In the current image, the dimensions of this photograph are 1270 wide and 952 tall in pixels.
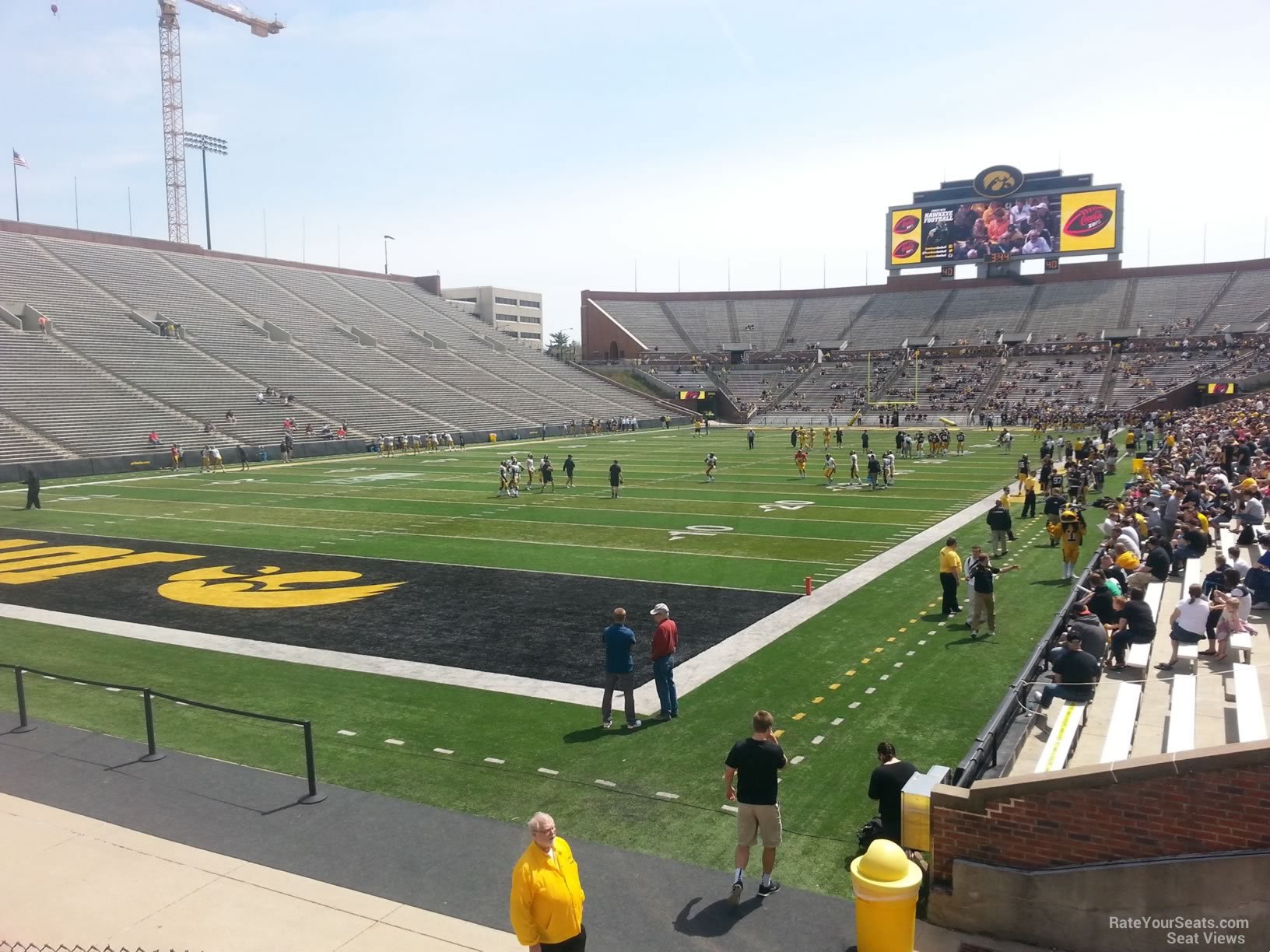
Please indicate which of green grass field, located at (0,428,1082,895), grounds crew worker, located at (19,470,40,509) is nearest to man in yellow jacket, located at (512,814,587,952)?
green grass field, located at (0,428,1082,895)

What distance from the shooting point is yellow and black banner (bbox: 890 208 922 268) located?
80188 mm

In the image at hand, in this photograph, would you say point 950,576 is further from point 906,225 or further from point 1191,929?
point 906,225

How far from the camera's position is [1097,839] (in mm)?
5629

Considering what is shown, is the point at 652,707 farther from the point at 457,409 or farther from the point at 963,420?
the point at 963,420

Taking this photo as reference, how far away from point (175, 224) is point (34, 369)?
5282cm

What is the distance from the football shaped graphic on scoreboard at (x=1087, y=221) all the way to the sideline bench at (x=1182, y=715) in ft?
248

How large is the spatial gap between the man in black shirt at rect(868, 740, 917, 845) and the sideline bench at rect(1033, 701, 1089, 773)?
4.59 feet

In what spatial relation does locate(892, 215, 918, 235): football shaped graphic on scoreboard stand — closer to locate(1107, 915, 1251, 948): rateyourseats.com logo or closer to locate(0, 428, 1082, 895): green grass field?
locate(0, 428, 1082, 895): green grass field

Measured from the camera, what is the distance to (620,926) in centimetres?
570

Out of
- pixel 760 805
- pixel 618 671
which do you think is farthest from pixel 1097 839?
pixel 618 671

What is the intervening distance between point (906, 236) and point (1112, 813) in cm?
8170

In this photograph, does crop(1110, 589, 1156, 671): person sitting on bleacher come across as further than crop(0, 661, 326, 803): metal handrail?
Yes

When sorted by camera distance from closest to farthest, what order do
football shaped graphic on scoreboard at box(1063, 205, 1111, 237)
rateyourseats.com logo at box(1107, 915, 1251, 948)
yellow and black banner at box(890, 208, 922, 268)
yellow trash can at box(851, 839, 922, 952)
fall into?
yellow trash can at box(851, 839, 922, 952)
rateyourseats.com logo at box(1107, 915, 1251, 948)
football shaped graphic on scoreboard at box(1063, 205, 1111, 237)
yellow and black banner at box(890, 208, 922, 268)

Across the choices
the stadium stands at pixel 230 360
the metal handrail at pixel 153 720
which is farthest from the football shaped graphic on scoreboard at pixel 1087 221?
the metal handrail at pixel 153 720
